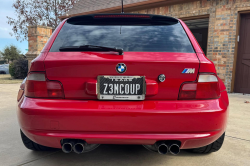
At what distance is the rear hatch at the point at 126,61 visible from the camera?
1.72 meters

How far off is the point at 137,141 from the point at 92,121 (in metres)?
0.38

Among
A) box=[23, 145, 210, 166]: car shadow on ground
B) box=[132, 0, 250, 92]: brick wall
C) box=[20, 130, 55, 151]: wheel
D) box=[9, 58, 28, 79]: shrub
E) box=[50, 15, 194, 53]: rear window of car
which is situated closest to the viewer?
box=[50, 15, 194, 53]: rear window of car

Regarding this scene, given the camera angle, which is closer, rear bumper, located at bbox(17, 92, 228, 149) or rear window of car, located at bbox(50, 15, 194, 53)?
rear bumper, located at bbox(17, 92, 228, 149)

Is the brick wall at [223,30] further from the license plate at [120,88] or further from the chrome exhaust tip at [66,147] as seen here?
the chrome exhaust tip at [66,147]

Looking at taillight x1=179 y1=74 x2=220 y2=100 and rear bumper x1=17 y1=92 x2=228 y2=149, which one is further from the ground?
taillight x1=179 y1=74 x2=220 y2=100

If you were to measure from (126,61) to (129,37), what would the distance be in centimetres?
39

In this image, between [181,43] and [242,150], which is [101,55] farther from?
[242,150]

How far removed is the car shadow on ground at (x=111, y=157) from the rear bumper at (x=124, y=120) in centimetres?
58

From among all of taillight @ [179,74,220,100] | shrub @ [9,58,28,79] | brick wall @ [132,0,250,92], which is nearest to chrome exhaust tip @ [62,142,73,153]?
taillight @ [179,74,220,100]

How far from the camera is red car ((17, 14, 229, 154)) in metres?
1.65

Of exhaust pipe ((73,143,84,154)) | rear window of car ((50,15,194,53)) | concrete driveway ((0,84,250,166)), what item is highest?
rear window of car ((50,15,194,53))

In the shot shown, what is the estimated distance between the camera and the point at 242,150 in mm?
2520

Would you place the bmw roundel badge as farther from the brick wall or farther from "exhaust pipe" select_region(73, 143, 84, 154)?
the brick wall

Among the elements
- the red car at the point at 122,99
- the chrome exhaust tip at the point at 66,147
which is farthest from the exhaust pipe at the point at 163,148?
the chrome exhaust tip at the point at 66,147
